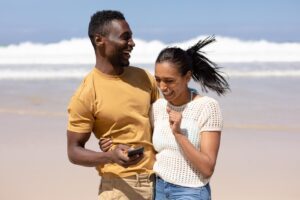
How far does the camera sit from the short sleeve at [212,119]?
3.04m

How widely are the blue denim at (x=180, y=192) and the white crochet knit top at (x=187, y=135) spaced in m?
0.02

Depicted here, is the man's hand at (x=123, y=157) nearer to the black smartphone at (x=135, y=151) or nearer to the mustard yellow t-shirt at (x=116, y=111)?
the black smartphone at (x=135, y=151)

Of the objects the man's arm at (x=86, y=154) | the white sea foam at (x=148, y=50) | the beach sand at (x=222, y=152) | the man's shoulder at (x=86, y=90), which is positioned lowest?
the beach sand at (x=222, y=152)

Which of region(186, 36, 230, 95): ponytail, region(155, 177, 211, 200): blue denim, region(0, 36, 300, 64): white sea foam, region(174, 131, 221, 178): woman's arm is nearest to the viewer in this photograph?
region(174, 131, 221, 178): woman's arm

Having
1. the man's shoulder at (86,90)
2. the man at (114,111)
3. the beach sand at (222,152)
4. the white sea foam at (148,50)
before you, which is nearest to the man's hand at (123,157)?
the man at (114,111)

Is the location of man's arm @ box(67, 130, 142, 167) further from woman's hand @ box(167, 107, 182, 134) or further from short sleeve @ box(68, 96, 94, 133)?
woman's hand @ box(167, 107, 182, 134)

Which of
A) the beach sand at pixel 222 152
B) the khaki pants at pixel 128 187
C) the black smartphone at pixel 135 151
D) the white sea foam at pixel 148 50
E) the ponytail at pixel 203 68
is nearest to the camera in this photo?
the black smartphone at pixel 135 151

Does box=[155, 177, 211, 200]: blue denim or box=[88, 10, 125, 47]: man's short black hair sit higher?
box=[88, 10, 125, 47]: man's short black hair

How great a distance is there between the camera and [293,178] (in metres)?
6.85

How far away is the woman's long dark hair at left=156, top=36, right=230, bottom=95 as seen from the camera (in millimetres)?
3133

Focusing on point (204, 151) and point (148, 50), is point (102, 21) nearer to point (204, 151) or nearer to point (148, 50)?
point (204, 151)

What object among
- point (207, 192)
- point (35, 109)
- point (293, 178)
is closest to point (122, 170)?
point (207, 192)

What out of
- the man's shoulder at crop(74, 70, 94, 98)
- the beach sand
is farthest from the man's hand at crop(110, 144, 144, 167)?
the beach sand

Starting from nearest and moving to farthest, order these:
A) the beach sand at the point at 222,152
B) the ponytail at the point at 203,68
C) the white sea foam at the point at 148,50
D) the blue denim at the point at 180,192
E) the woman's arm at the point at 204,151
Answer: the woman's arm at the point at 204,151 → the blue denim at the point at 180,192 → the ponytail at the point at 203,68 → the beach sand at the point at 222,152 → the white sea foam at the point at 148,50
